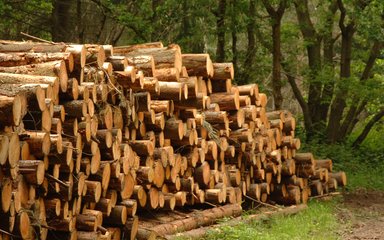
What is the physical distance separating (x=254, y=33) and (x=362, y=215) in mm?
9398

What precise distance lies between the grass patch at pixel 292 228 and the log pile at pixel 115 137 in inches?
30.0

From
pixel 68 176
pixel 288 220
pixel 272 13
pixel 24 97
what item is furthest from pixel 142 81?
pixel 272 13

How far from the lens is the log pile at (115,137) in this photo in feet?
26.2

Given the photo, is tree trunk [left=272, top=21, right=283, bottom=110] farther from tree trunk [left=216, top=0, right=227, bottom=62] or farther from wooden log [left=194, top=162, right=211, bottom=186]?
wooden log [left=194, top=162, right=211, bottom=186]

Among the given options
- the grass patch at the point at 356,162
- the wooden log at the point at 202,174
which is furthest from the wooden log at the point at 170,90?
the grass patch at the point at 356,162

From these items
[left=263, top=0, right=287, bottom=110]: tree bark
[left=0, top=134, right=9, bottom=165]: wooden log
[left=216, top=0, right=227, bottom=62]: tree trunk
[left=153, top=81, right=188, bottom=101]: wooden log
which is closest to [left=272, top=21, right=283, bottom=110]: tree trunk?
[left=263, top=0, right=287, bottom=110]: tree bark

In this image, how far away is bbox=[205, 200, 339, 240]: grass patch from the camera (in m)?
10.6

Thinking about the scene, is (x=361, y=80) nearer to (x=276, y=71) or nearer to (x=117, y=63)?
(x=276, y=71)

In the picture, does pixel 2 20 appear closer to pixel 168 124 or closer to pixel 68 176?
pixel 168 124

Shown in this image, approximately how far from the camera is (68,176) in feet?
28.7

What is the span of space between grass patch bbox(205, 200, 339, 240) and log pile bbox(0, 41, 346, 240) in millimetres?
762

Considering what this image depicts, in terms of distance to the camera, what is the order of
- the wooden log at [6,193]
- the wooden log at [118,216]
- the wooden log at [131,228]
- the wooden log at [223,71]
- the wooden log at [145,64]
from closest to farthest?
the wooden log at [6,193] → the wooden log at [118,216] → the wooden log at [131,228] → the wooden log at [145,64] → the wooden log at [223,71]

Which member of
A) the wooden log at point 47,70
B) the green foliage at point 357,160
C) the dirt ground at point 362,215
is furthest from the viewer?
the green foliage at point 357,160

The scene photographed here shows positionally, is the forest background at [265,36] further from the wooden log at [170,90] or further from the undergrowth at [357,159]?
the wooden log at [170,90]
